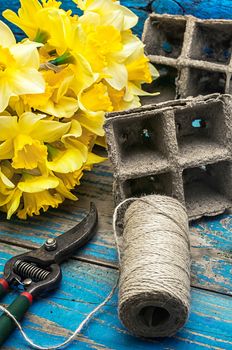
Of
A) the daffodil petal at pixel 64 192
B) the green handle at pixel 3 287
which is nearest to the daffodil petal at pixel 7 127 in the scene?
the daffodil petal at pixel 64 192

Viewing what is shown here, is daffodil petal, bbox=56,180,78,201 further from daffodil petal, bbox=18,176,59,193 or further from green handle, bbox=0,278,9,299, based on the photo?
green handle, bbox=0,278,9,299

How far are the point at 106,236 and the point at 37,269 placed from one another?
0.53 feet

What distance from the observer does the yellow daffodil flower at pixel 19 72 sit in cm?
83

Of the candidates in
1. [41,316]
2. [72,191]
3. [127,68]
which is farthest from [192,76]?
[41,316]

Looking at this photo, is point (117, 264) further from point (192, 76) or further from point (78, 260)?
point (192, 76)

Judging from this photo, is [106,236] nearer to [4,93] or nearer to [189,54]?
[4,93]

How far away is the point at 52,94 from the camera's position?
0.90m

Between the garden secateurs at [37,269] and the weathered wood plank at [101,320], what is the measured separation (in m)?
0.02

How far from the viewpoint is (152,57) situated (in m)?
1.14

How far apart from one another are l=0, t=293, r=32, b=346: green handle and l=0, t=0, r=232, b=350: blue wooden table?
0.06 feet

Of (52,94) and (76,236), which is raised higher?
(52,94)

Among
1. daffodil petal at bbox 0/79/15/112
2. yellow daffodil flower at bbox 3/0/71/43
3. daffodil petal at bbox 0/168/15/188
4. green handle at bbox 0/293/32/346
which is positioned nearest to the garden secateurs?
green handle at bbox 0/293/32/346

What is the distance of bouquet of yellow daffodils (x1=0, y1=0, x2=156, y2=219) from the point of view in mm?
843

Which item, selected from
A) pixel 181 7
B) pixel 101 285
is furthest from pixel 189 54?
pixel 101 285
